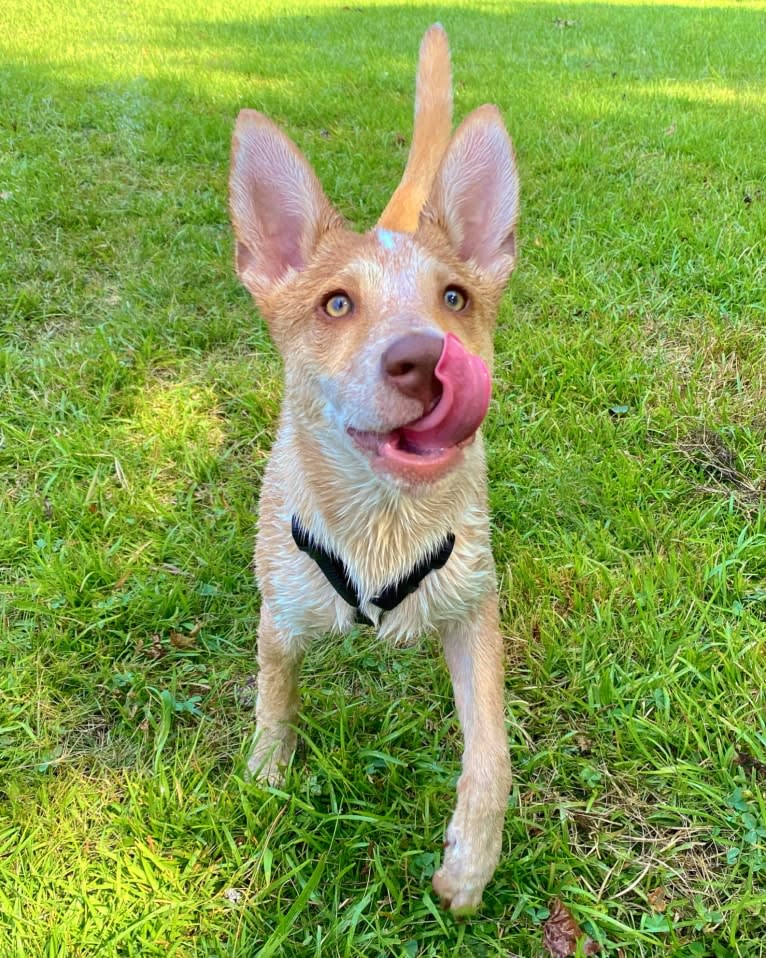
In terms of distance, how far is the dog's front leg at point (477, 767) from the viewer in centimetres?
208

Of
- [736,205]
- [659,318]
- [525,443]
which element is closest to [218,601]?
[525,443]

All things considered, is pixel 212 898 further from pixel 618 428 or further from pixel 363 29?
pixel 363 29

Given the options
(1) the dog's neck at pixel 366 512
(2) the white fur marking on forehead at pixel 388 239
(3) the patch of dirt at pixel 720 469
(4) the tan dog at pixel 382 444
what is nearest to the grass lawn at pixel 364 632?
(3) the patch of dirt at pixel 720 469

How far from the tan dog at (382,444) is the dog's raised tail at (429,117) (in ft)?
3.03

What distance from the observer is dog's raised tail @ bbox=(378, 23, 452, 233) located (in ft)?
11.5

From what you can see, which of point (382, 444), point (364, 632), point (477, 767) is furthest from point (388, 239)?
A: point (477, 767)

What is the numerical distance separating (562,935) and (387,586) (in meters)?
1.10

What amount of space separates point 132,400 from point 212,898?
103 inches

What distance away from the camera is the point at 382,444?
1960 millimetres

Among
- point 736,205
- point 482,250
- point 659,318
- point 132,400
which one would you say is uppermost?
point 482,250

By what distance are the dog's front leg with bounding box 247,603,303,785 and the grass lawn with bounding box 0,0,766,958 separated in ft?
0.32

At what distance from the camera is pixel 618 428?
371cm

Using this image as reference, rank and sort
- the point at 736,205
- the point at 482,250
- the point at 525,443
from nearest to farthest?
the point at 482,250, the point at 525,443, the point at 736,205

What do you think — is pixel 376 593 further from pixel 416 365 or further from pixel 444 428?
pixel 416 365
